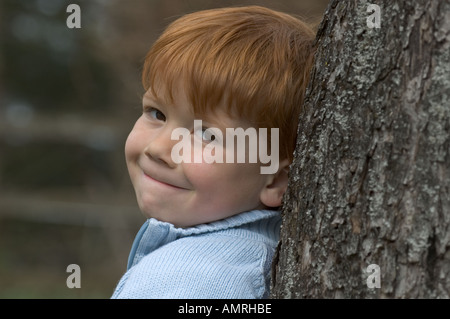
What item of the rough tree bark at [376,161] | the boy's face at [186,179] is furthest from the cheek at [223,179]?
the rough tree bark at [376,161]

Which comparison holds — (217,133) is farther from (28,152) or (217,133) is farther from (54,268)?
(28,152)

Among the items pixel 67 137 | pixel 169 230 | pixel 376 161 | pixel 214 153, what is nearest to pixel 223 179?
pixel 214 153

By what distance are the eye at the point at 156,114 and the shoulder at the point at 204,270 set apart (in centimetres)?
31

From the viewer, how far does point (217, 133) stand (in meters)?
1.59

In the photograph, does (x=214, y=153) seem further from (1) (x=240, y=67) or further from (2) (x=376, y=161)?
(2) (x=376, y=161)

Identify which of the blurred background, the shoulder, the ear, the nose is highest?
the nose

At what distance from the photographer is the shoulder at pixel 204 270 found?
1.49m

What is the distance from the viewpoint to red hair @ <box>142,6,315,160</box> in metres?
1.60

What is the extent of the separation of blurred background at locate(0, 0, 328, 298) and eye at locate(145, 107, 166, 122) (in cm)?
423

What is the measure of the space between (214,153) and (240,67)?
0.21m

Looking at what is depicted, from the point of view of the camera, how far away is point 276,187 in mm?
1709

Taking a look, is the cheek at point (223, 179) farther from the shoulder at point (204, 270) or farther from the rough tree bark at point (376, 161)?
the rough tree bark at point (376, 161)

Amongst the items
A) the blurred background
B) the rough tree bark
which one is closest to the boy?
the rough tree bark

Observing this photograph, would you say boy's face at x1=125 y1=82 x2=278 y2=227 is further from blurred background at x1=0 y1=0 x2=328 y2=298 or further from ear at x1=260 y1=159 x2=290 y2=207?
blurred background at x1=0 y1=0 x2=328 y2=298
